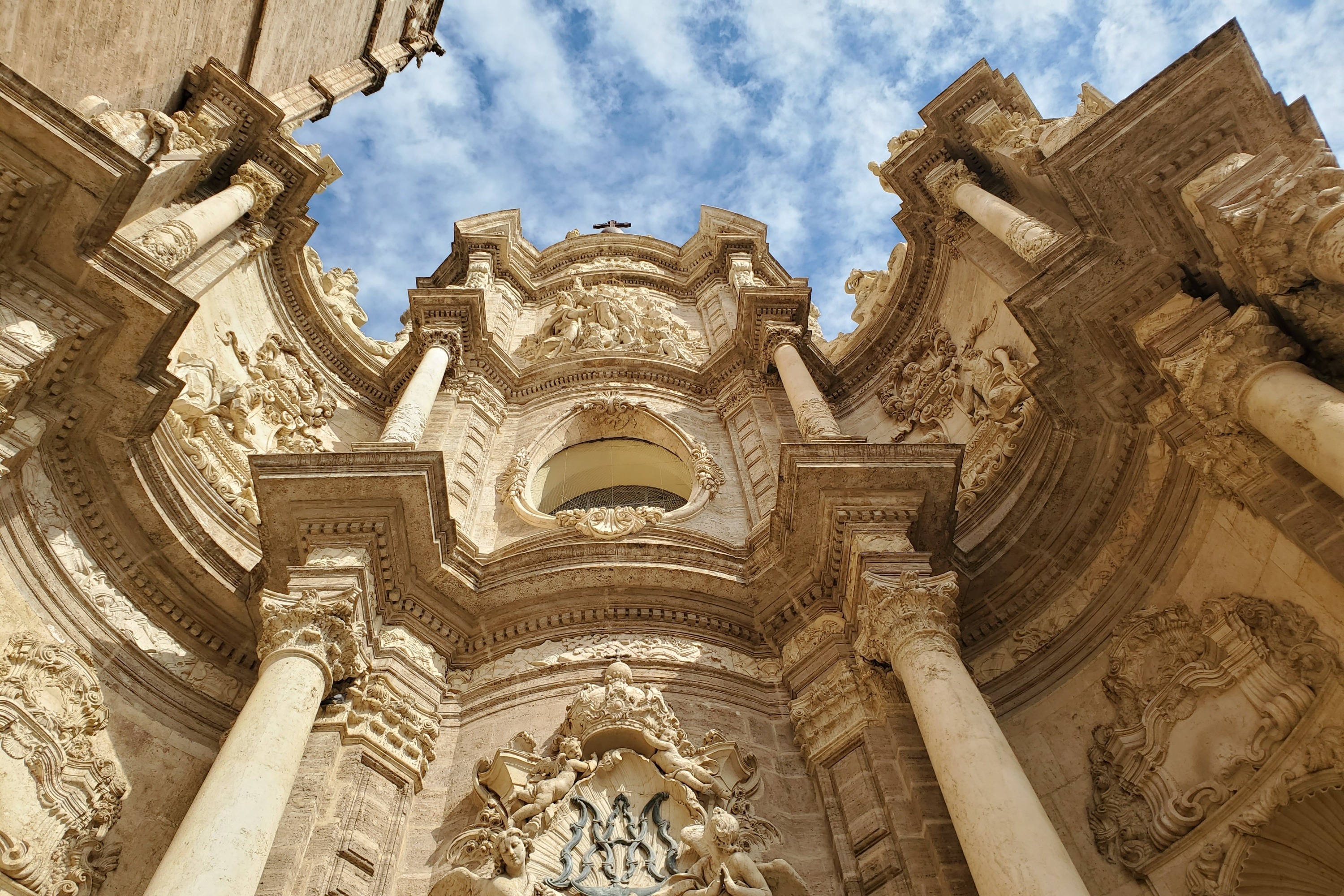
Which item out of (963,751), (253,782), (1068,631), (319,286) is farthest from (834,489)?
(319,286)

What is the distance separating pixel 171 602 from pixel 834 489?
660 cm

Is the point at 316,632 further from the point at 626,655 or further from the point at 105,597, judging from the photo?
the point at 626,655

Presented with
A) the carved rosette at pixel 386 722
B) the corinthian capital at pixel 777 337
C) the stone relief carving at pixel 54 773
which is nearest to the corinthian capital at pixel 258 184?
the stone relief carving at pixel 54 773

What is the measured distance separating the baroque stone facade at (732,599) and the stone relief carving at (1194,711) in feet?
0.11

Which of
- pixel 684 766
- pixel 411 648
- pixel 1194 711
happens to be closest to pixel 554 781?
pixel 684 766

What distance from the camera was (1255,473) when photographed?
7.68m

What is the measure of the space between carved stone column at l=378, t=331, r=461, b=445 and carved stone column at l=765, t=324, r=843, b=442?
474 centimetres

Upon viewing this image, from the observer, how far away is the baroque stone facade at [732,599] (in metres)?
7.30

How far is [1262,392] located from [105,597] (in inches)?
393

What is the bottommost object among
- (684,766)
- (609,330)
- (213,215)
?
(684,766)

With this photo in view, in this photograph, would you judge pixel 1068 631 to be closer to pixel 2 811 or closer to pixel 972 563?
pixel 972 563

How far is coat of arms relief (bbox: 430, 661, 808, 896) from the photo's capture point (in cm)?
734

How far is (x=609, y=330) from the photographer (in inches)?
712

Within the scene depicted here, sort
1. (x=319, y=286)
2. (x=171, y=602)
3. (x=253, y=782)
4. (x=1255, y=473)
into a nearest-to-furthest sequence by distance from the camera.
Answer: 1. (x=253, y=782)
2. (x=1255, y=473)
3. (x=171, y=602)
4. (x=319, y=286)
